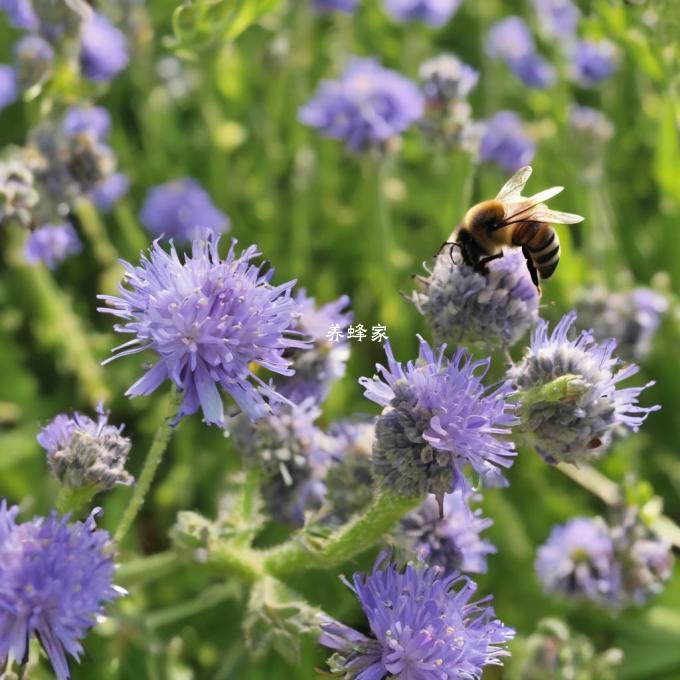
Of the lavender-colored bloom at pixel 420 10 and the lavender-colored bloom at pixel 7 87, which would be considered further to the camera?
the lavender-colored bloom at pixel 420 10

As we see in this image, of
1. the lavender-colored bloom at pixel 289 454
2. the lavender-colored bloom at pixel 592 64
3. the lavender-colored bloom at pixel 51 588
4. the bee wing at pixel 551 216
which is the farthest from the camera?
Answer: the lavender-colored bloom at pixel 592 64

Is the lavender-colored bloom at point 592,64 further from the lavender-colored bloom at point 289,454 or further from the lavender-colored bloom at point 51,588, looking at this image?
the lavender-colored bloom at point 51,588

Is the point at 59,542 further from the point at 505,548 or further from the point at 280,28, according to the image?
the point at 280,28

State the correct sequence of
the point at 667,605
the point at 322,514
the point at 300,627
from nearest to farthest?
the point at 300,627
the point at 322,514
the point at 667,605

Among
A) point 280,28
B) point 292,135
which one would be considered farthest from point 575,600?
point 280,28

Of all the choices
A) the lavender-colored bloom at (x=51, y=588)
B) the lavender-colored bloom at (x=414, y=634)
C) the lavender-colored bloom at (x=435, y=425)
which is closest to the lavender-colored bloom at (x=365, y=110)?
the lavender-colored bloom at (x=435, y=425)
